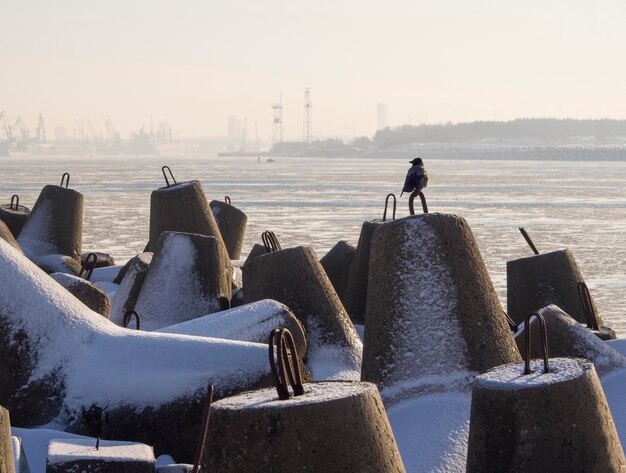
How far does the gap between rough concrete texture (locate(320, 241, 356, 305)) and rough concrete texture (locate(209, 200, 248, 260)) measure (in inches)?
88.4

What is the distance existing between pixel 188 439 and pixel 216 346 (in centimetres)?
47

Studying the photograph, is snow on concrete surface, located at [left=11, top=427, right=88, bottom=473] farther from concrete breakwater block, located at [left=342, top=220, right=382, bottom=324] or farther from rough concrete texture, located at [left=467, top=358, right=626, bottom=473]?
concrete breakwater block, located at [left=342, top=220, right=382, bottom=324]

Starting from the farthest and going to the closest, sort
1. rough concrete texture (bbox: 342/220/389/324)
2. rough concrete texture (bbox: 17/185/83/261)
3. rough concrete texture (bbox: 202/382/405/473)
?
1. rough concrete texture (bbox: 17/185/83/261)
2. rough concrete texture (bbox: 342/220/389/324)
3. rough concrete texture (bbox: 202/382/405/473)

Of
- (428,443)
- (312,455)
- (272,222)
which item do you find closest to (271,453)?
(312,455)

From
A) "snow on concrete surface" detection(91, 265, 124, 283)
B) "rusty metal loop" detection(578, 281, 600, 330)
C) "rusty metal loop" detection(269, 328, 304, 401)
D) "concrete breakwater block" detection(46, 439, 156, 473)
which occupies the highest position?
"rusty metal loop" detection(269, 328, 304, 401)

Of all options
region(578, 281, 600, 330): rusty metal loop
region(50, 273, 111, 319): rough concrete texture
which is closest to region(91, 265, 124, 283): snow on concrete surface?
region(50, 273, 111, 319): rough concrete texture

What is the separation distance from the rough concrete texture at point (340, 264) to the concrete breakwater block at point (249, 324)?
3189 mm

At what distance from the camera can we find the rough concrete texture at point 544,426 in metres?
3.64

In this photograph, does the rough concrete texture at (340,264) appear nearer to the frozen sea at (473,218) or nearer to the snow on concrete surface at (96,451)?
the frozen sea at (473,218)

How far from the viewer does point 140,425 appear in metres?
4.77

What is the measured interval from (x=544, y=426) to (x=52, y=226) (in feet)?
25.5

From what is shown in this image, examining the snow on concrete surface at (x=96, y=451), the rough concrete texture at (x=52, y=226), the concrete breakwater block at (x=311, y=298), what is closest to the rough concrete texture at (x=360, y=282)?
the concrete breakwater block at (x=311, y=298)

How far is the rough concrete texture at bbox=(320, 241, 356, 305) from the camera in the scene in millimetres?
9297

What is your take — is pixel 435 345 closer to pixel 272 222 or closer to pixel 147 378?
pixel 147 378
